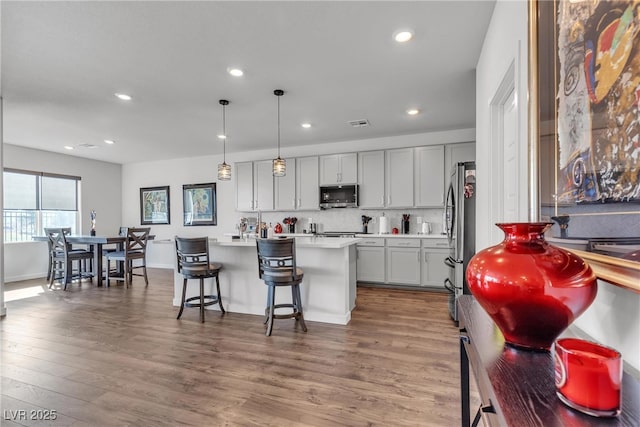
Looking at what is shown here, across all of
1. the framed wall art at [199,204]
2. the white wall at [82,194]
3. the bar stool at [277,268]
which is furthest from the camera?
the framed wall art at [199,204]

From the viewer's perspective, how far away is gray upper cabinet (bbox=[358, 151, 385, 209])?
5.49 m

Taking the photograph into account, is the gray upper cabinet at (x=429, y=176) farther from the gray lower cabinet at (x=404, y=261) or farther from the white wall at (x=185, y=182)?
the white wall at (x=185, y=182)

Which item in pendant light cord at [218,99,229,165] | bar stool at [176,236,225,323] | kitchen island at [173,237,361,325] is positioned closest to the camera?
kitchen island at [173,237,361,325]

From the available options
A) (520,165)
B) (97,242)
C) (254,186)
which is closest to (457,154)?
(520,165)

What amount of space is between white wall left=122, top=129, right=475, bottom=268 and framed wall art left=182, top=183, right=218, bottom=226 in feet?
0.40

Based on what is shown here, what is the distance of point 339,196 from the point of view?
5.81m

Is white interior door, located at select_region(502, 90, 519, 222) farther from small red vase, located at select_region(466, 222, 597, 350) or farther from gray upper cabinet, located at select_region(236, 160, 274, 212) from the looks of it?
gray upper cabinet, located at select_region(236, 160, 274, 212)

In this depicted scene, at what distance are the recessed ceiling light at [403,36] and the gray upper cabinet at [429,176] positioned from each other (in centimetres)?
286

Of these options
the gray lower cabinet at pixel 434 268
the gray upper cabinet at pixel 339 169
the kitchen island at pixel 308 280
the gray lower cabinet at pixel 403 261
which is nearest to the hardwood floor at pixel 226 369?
the kitchen island at pixel 308 280

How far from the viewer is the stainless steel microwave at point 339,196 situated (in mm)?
5652

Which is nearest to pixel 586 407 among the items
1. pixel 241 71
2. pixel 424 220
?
pixel 241 71

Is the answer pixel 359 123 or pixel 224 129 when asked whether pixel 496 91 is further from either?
pixel 224 129

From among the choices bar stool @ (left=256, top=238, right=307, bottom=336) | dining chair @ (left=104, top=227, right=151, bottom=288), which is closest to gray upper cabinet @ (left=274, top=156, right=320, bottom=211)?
dining chair @ (left=104, top=227, right=151, bottom=288)

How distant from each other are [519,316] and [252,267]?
11.1 ft
